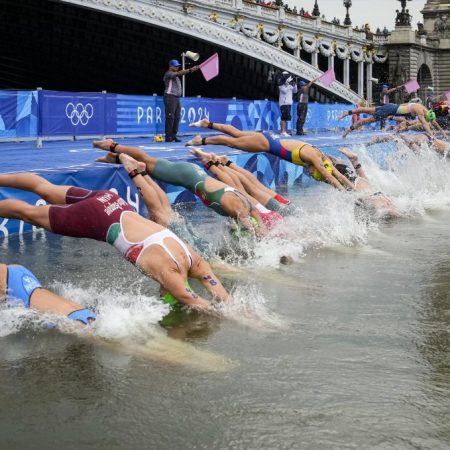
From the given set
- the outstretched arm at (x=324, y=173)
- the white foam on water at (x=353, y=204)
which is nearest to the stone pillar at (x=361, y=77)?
the white foam on water at (x=353, y=204)

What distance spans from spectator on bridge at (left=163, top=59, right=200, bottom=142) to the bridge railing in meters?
1.37

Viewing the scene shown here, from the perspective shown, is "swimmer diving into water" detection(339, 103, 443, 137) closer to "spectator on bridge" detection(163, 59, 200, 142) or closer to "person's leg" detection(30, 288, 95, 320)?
"spectator on bridge" detection(163, 59, 200, 142)

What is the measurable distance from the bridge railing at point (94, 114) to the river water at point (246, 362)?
867 cm

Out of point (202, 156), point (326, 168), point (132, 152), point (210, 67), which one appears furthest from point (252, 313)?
point (210, 67)

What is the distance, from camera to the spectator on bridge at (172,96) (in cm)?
1931

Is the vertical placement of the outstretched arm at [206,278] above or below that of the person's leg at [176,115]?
below

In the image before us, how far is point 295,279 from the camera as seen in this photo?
8.48m

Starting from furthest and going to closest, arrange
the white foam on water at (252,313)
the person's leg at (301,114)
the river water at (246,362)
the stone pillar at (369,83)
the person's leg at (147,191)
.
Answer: the stone pillar at (369,83)
the person's leg at (301,114)
the person's leg at (147,191)
the white foam on water at (252,313)
the river water at (246,362)

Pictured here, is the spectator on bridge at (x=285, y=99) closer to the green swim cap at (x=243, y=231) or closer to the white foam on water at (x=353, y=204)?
the white foam on water at (x=353, y=204)

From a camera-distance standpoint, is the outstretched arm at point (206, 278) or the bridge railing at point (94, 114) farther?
the bridge railing at point (94, 114)

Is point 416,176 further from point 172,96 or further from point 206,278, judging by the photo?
point 206,278

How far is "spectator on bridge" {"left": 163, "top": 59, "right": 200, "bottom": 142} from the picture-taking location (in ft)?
63.4

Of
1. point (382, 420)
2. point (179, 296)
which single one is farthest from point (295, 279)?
point (382, 420)

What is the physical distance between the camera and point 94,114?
19.5 metres
